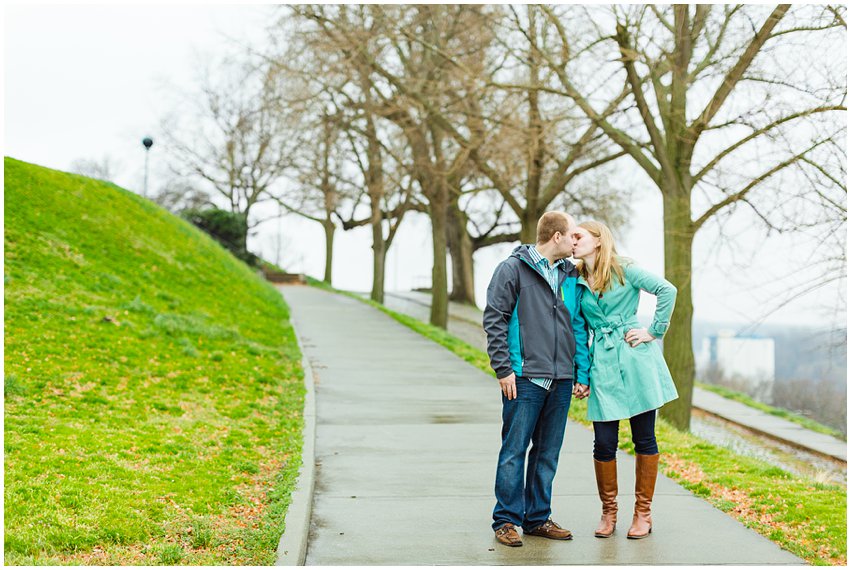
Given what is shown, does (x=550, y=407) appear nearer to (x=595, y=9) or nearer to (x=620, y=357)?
(x=620, y=357)

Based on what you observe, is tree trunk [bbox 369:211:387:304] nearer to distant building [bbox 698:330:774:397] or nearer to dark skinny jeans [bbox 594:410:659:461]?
distant building [bbox 698:330:774:397]

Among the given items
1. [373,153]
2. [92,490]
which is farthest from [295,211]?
[92,490]

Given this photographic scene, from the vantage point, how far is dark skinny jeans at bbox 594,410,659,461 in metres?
5.68

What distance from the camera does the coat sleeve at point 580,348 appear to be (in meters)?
5.74

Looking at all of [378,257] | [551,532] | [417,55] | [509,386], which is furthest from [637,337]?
[378,257]

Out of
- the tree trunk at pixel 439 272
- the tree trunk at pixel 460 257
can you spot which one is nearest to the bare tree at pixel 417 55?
the tree trunk at pixel 439 272

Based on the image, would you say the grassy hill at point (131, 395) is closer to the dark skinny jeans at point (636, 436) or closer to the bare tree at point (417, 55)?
the dark skinny jeans at point (636, 436)

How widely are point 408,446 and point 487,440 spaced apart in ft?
2.91

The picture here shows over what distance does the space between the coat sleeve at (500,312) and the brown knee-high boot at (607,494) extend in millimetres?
934

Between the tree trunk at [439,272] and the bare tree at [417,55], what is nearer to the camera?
the bare tree at [417,55]

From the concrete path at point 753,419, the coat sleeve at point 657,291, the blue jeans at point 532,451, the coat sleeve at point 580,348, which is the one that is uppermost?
the coat sleeve at point 657,291

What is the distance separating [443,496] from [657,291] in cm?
234

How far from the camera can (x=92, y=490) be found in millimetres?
6281

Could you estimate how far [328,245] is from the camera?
145 feet
